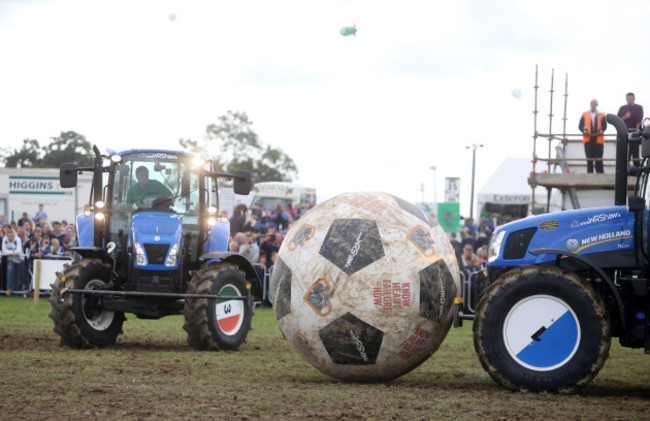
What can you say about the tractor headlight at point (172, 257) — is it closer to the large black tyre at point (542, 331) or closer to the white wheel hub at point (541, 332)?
the large black tyre at point (542, 331)

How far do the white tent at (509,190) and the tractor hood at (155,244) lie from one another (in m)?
22.4

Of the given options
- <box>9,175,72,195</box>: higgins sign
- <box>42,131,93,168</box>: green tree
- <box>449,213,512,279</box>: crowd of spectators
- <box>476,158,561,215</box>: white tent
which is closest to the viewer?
<box>449,213,512,279</box>: crowd of spectators

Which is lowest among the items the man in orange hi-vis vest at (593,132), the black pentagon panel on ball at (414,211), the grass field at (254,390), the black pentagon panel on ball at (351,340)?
the grass field at (254,390)

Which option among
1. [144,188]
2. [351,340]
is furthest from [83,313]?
[351,340]

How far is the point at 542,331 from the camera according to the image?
8.95m

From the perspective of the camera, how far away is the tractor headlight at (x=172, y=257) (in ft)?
45.6

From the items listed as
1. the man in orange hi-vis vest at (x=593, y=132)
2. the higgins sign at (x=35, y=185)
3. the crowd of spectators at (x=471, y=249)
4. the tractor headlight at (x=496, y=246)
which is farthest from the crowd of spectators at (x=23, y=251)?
the tractor headlight at (x=496, y=246)

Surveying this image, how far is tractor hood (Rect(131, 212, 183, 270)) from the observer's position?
45.3 feet

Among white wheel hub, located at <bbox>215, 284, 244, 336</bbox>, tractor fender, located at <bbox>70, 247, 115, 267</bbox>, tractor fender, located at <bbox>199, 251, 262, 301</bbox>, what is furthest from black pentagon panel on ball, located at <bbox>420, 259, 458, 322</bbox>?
tractor fender, located at <bbox>70, 247, 115, 267</bbox>

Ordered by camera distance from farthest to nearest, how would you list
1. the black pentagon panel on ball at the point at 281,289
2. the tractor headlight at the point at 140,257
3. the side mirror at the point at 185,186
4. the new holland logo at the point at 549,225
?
the side mirror at the point at 185,186, the tractor headlight at the point at 140,257, the black pentagon panel on ball at the point at 281,289, the new holland logo at the point at 549,225

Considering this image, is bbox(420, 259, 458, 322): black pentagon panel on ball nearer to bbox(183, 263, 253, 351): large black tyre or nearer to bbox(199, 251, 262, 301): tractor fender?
bbox(183, 263, 253, 351): large black tyre

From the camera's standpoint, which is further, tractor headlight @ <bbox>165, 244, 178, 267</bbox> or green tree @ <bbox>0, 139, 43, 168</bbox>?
green tree @ <bbox>0, 139, 43, 168</bbox>

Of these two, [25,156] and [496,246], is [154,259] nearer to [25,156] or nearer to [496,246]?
[496,246]

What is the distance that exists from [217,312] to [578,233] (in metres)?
6.18
